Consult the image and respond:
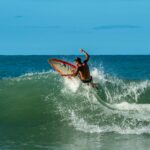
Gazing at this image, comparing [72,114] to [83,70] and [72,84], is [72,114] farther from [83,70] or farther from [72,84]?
[72,84]

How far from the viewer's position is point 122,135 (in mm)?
13422

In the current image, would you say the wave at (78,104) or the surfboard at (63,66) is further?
the surfboard at (63,66)

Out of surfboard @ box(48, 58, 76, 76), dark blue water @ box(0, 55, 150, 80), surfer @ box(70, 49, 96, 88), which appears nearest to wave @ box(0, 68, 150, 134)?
surfboard @ box(48, 58, 76, 76)

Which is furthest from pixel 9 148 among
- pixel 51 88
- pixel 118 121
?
pixel 51 88

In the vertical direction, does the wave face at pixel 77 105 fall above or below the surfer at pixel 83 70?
below

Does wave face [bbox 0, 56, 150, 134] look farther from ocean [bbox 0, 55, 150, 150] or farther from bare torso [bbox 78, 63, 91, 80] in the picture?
bare torso [bbox 78, 63, 91, 80]

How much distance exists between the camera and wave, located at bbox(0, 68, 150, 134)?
14.9 metres

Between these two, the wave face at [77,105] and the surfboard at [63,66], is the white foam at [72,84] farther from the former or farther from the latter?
the surfboard at [63,66]

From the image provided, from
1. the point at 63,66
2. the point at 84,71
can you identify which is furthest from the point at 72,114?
the point at 63,66

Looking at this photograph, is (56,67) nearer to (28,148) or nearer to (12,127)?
(12,127)

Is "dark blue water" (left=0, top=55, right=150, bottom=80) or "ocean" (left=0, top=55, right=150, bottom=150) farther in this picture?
"dark blue water" (left=0, top=55, right=150, bottom=80)

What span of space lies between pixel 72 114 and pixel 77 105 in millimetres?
1103

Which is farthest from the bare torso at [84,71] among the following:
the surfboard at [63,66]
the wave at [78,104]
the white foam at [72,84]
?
the surfboard at [63,66]

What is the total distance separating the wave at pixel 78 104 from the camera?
14.9 m
